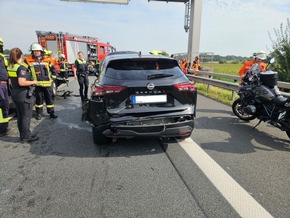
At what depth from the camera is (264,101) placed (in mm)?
5070

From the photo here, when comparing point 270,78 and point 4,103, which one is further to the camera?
point 4,103

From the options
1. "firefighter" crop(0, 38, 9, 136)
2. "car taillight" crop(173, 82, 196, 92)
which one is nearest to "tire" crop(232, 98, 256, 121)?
"car taillight" crop(173, 82, 196, 92)

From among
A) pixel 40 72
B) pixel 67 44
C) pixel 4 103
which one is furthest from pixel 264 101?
pixel 67 44

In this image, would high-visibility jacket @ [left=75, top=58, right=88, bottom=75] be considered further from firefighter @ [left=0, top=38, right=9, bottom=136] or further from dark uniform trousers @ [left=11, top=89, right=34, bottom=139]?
dark uniform trousers @ [left=11, top=89, right=34, bottom=139]

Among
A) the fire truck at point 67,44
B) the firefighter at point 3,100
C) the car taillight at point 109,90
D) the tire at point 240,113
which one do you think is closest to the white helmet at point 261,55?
the tire at point 240,113

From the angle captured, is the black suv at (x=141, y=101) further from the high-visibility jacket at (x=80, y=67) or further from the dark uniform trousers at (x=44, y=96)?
the high-visibility jacket at (x=80, y=67)

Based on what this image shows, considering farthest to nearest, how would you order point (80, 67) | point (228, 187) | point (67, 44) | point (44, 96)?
point (67, 44), point (80, 67), point (44, 96), point (228, 187)

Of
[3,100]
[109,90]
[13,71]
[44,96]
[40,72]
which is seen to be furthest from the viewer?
[44,96]

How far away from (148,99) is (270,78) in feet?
9.55

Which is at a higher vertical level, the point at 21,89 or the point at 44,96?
the point at 21,89

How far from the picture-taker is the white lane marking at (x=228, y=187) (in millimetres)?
2537

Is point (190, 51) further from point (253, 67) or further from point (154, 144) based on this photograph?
point (154, 144)

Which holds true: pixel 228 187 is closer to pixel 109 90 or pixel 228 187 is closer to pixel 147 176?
pixel 147 176

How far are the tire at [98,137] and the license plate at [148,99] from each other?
71 centimetres
